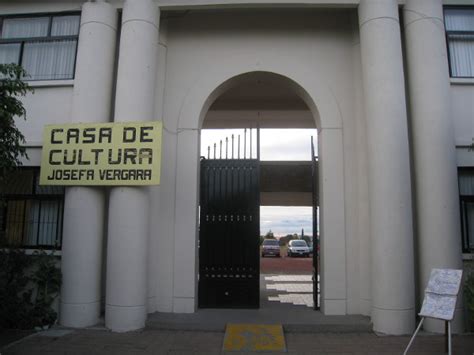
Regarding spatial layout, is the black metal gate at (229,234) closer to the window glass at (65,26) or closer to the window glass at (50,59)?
the window glass at (50,59)

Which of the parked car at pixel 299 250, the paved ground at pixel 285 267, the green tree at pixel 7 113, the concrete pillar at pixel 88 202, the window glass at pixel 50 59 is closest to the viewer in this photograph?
the green tree at pixel 7 113

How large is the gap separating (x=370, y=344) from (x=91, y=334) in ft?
14.3

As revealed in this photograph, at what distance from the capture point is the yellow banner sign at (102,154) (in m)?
6.85

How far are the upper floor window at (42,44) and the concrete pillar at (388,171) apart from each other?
19.0 ft

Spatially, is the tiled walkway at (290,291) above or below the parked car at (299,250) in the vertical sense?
below

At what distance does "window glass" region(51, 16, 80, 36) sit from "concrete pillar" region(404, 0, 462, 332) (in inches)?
256

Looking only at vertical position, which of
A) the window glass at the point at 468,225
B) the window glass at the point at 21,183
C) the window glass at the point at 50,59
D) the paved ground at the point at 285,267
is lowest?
the paved ground at the point at 285,267

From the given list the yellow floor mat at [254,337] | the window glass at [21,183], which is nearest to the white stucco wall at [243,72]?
the yellow floor mat at [254,337]

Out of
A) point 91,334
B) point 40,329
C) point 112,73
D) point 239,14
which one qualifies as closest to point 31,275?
point 40,329

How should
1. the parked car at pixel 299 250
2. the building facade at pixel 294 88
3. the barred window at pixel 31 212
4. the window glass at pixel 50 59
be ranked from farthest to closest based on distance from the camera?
the parked car at pixel 299 250
the window glass at pixel 50 59
the barred window at pixel 31 212
the building facade at pixel 294 88

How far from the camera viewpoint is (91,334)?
6.42m

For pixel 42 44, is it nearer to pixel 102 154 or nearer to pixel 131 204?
pixel 102 154

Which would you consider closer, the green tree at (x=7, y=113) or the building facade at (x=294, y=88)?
the green tree at (x=7, y=113)

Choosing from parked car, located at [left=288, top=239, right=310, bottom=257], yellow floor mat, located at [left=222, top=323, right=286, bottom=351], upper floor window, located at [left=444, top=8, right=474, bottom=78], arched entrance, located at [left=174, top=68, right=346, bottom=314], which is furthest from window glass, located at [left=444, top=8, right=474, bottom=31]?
parked car, located at [left=288, top=239, right=310, bottom=257]
